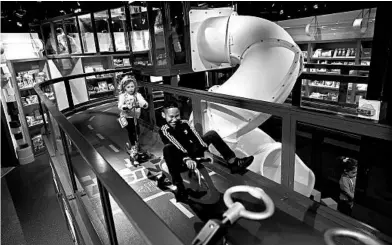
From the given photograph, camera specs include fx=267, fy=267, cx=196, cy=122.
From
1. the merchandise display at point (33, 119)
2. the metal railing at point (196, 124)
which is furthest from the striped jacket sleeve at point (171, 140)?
the merchandise display at point (33, 119)

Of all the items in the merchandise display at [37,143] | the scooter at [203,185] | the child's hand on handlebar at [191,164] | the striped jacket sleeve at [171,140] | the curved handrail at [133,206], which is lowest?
the merchandise display at [37,143]

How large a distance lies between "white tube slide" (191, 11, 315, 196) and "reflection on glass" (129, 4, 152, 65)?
1.50 m

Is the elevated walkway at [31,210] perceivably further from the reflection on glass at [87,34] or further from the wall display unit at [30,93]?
the reflection on glass at [87,34]

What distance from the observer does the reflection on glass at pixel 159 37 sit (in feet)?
14.1

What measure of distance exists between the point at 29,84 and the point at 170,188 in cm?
623

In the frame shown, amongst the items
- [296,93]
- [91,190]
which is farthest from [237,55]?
[91,190]

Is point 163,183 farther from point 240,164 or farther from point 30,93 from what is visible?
point 30,93

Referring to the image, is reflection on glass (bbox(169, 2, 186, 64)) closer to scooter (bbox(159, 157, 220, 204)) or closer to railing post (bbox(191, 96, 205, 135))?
railing post (bbox(191, 96, 205, 135))

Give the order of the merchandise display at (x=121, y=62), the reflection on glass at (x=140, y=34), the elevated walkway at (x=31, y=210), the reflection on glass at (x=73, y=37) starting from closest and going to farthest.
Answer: the elevated walkway at (x=31, y=210) → the reflection on glass at (x=140, y=34) → the reflection on glass at (x=73, y=37) → the merchandise display at (x=121, y=62)

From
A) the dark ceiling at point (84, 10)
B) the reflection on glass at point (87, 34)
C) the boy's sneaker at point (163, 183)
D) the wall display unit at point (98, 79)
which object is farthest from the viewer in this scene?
the wall display unit at point (98, 79)

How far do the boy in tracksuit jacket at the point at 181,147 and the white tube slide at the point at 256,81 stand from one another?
475mm

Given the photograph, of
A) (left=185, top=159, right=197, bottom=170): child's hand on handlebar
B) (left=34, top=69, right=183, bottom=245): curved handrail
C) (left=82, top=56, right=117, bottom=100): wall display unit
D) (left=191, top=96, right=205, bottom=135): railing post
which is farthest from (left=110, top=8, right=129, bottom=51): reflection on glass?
(left=34, top=69, right=183, bottom=245): curved handrail

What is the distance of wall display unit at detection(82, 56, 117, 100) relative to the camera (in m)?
9.11

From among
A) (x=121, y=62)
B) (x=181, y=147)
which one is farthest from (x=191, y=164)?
(x=121, y=62)
